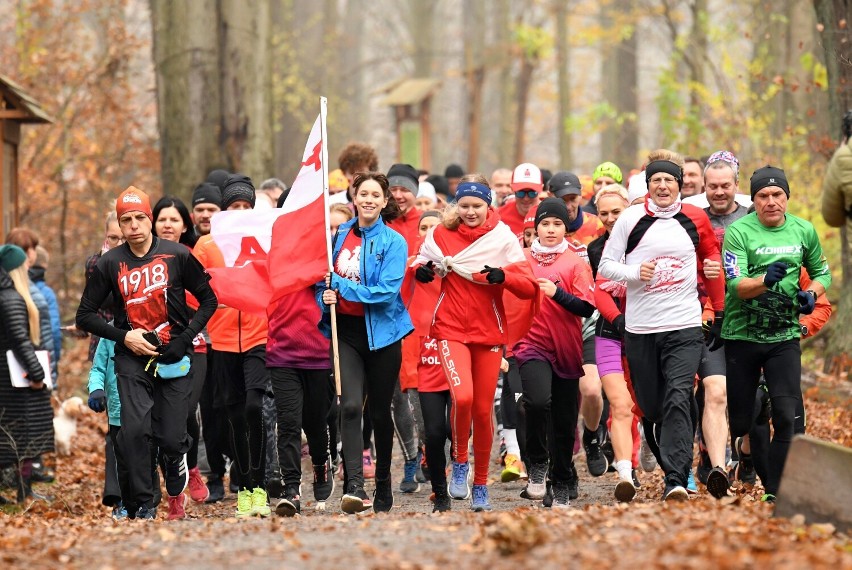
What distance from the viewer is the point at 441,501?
985 centimetres

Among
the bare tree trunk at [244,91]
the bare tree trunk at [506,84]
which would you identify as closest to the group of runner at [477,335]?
the bare tree trunk at [244,91]

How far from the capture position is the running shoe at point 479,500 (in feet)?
32.4

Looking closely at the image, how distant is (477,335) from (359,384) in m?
0.90

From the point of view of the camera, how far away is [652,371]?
9.70 meters

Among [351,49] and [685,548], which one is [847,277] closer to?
[685,548]

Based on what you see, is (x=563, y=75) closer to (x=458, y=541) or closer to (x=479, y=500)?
(x=479, y=500)

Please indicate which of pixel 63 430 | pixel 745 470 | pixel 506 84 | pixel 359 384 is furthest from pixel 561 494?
pixel 506 84

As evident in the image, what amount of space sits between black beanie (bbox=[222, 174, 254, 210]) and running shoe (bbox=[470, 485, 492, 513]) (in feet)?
9.99

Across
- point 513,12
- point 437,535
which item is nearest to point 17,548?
point 437,535

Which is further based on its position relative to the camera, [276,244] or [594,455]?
[594,455]

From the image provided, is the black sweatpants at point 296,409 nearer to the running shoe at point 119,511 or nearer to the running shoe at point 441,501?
the running shoe at point 441,501

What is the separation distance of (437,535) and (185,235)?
4417 mm

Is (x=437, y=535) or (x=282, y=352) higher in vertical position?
(x=282, y=352)

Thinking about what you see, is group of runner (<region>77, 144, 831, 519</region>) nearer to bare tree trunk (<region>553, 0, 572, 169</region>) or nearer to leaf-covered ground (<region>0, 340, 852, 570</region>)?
leaf-covered ground (<region>0, 340, 852, 570</region>)
